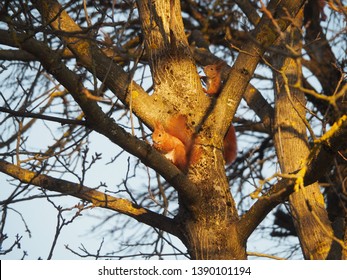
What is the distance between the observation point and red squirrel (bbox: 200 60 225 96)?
523 cm

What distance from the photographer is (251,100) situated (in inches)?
210

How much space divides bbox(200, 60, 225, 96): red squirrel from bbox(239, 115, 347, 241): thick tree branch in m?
2.03

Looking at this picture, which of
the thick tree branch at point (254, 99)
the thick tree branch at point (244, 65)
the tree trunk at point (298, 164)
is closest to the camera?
the thick tree branch at point (244, 65)

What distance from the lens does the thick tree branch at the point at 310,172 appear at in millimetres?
2804

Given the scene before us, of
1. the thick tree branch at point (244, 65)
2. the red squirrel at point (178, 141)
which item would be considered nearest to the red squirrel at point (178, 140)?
the red squirrel at point (178, 141)

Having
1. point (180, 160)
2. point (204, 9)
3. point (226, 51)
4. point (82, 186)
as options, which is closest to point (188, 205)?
point (180, 160)

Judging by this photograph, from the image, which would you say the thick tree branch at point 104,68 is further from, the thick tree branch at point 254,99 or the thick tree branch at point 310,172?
the thick tree branch at point 254,99

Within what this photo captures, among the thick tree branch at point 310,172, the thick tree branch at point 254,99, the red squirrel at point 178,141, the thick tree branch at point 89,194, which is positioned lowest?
the thick tree branch at point 310,172

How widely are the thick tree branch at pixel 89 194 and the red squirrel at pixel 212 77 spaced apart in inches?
74.9

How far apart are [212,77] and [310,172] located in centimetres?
232

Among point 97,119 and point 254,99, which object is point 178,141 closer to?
point 97,119

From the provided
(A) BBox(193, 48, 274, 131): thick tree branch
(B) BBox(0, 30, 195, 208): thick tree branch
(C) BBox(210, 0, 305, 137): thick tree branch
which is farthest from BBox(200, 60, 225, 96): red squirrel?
(B) BBox(0, 30, 195, 208): thick tree branch

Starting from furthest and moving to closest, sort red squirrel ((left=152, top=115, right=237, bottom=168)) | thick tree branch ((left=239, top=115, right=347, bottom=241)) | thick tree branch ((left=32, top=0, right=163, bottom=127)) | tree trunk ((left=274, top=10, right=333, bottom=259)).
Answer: tree trunk ((left=274, top=10, right=333, bottom=259)) < red squirrel ((left=152, top=115, right=237, bottom=168)) < thick tree branch ((left=32, top=0, right=163, bottom=127)) < thick tree branch ((left=239, top=115, right=347, bottom=241))

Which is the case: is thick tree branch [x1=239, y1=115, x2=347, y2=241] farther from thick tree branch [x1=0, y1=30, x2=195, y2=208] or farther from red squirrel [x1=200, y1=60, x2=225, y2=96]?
red squirrel [x1=200, y1=60, x2=225, y2=96]
